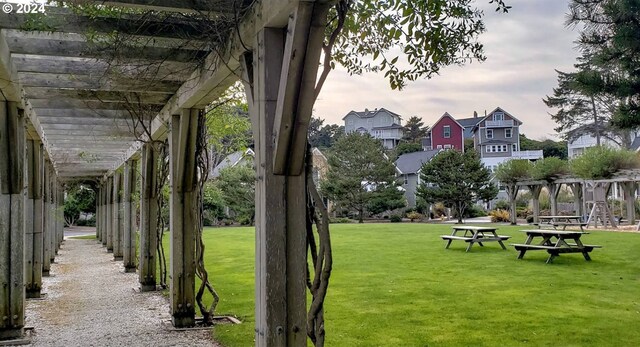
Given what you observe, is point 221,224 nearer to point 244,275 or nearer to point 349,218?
point 349,218

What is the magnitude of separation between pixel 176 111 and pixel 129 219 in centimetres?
559

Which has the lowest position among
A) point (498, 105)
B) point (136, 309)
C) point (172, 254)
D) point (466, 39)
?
point (136, 309)

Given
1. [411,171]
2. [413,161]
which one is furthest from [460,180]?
[413,161]

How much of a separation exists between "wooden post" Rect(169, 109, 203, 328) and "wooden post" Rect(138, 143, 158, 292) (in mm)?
2491

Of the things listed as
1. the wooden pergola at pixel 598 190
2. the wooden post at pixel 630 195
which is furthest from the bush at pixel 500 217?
the wooden post at pixel 630 195

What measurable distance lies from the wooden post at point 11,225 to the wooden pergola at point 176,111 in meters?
0.01

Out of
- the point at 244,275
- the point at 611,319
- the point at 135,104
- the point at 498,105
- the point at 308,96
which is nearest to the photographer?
the point at 308,96

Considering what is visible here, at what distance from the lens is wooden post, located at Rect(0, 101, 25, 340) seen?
18.1 feet

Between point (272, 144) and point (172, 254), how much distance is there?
3468 millimetres

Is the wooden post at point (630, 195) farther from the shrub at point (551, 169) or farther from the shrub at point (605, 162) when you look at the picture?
the shrub at point (551, 169)

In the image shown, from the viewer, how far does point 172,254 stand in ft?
19.8

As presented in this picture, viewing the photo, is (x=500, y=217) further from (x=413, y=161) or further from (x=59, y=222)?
(x=59, y=222)

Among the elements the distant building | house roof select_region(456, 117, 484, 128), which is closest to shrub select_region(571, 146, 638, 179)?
the distant building

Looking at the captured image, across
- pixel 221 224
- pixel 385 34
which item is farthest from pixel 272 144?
pixel 221 224
